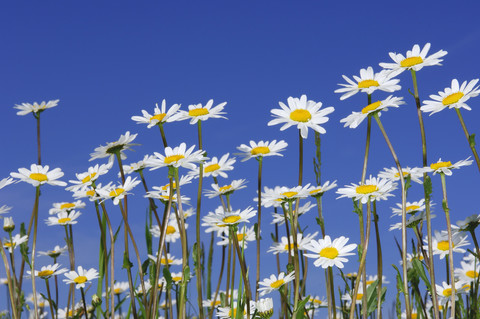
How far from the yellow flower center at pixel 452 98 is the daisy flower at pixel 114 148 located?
6.25 feet

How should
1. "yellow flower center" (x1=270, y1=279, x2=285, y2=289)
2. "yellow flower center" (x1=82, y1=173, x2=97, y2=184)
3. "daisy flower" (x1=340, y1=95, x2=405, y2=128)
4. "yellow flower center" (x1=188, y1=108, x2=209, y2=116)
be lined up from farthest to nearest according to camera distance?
"yellow flower center" (x1=82, y1=173, x2=97, y2=184)
"yellow flower center" (x1=188, y1=108, x2=209, y2=116)
"yellow flower center" (x1=270, y1=279, x2=285, y2=289)
"daisy flower" (x1=340, y1=95, x2=405, y2=128)

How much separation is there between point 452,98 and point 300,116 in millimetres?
878

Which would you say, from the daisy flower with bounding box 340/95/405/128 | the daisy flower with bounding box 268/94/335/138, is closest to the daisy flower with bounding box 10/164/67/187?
the daisy flower with bounding box 268/94/335/138

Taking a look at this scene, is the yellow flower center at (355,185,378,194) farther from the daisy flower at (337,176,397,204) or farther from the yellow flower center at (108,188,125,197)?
the yellow flower center at (108,188,125,197)

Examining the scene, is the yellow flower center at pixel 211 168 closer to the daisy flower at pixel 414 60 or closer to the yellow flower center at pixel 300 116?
the yellow flower center at pixel 300 116

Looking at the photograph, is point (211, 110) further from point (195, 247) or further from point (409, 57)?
point (409, 57)

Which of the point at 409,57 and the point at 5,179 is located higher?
the point at 409,57

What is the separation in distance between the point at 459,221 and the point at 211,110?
65.2 inches

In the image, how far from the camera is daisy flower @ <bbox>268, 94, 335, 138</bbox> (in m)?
3.26

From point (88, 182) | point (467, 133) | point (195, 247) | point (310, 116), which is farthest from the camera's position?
point (88, 182)

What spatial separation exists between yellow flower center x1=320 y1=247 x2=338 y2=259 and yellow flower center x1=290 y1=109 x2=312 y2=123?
798 millimetres

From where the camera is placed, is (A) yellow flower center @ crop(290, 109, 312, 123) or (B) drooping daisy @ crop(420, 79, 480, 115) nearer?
(B) drooping daisy @ crop(420, 79, 480, 115)

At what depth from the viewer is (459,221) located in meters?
3.21

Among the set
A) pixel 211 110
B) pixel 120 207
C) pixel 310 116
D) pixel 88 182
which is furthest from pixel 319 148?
pixel 88 182
